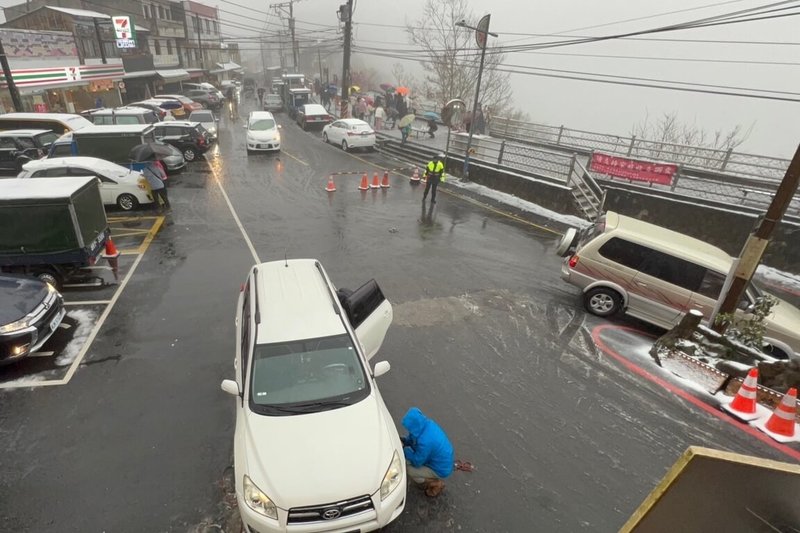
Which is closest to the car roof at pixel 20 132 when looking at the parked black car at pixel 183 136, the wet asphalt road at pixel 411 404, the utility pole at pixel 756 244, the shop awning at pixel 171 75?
the parked black car at pixel 183 136

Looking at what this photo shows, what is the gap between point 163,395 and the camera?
6414 millimetres

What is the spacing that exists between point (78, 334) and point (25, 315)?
1113 millimetres

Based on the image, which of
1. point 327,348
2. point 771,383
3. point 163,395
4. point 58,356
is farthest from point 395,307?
point 771,383

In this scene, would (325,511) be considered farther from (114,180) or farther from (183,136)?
(183,136)

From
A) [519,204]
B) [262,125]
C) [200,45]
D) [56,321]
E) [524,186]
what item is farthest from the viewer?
[200,45]

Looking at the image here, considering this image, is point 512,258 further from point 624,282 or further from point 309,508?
point 309,508

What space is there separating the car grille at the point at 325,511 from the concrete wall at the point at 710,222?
13.5 m

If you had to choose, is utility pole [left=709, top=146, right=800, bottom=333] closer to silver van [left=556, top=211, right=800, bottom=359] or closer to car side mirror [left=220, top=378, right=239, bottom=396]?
silver van [left=556, top=211, right=800, bottom=359]

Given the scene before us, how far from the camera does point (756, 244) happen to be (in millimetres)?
7184

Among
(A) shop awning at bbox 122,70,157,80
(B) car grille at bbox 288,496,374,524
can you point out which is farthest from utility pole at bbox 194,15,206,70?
(B) car grille at bbox 288,496,374,524

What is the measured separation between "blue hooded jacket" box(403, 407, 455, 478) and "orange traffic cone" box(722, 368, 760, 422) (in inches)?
200

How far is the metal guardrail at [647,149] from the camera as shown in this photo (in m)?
15.3

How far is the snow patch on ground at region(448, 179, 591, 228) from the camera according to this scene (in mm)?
14961

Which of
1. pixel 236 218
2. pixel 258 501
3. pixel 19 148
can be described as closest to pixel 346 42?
pixel 19 148
